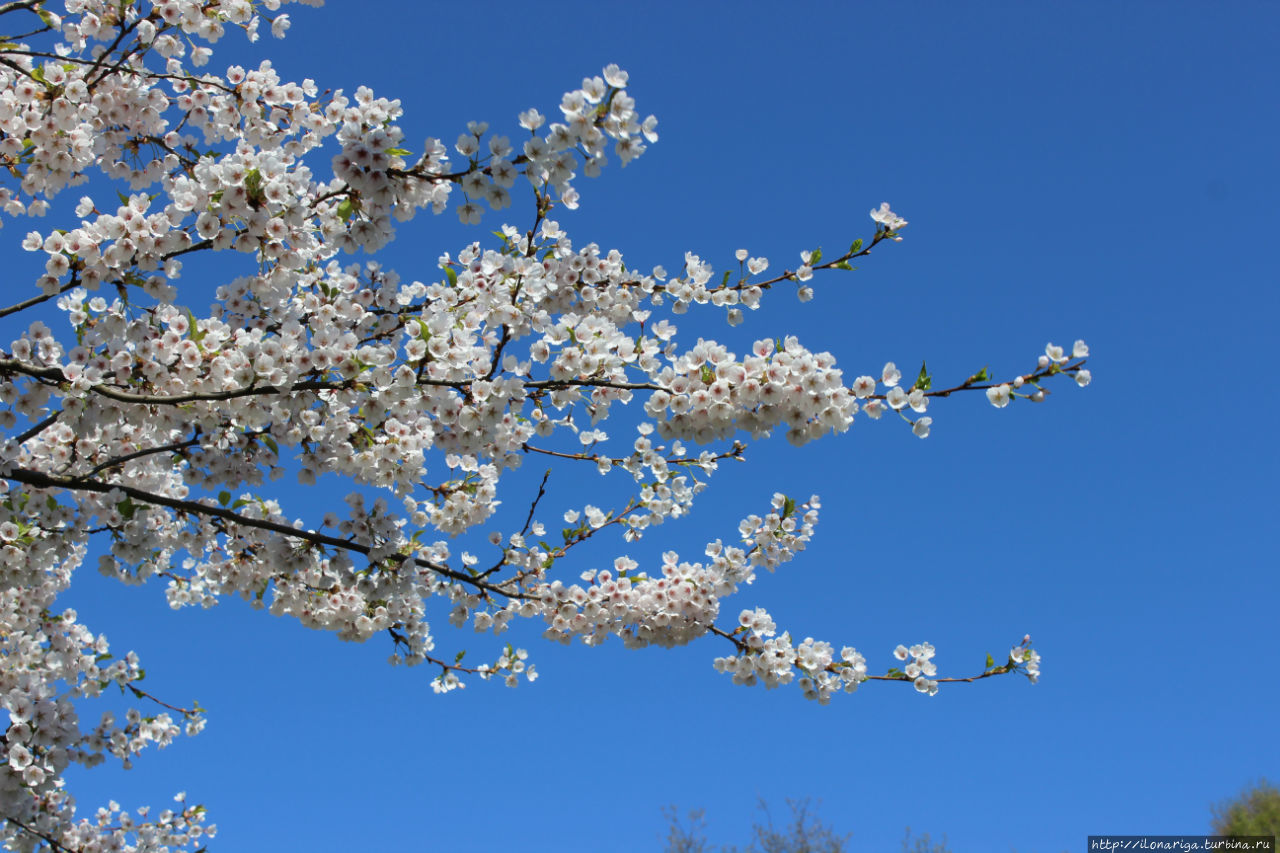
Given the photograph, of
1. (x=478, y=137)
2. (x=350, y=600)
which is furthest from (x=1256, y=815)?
(x=478, y=137)

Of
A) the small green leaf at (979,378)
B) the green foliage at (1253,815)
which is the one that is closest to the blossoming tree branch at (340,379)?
the small green leaf at (979,378)

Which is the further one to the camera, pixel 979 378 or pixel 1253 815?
pixel 1253 815

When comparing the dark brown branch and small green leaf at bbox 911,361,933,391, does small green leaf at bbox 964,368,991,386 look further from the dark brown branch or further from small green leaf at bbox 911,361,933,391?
the dark brown branch

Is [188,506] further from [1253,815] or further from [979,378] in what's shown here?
[1253,815]

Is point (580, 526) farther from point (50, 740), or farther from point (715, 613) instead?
point (50, 740)

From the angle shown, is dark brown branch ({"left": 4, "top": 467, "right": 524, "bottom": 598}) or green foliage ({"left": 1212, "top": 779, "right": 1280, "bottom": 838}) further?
green foliage ({"left": 1212, "top": 779, "right": 1280, "bottom": 838})

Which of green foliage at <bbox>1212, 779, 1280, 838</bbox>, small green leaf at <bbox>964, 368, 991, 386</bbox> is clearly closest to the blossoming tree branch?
small green leaf at <bbox>964, 368, 991, 386</bbox>

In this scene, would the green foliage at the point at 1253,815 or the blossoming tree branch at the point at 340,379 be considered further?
the green foliage at the point at 1253,815

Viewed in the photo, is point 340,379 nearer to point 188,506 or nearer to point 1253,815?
point 188,506

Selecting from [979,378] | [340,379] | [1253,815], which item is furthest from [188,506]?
[1253,815]

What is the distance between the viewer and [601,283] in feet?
14.8

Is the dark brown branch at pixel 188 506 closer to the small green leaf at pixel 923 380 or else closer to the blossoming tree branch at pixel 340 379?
the blossoming tree branch at pixel 340 379

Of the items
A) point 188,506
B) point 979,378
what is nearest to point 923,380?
point 979,378

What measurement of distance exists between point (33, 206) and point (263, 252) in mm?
2168
